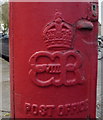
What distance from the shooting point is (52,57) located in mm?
1986

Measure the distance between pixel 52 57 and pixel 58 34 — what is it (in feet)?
0.55

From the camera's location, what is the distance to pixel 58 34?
6.47 ft

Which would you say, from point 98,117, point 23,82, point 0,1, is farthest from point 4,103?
point 0,1

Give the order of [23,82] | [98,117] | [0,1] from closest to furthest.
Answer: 1. [23,82]
2. [98,117]
3. [0,1]

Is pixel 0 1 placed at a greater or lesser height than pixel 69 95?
greater

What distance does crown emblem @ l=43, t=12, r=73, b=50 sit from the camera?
196cm

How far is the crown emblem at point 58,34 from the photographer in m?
1.96

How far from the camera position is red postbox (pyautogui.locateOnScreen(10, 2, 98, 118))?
1.98 metres

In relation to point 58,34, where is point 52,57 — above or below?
below

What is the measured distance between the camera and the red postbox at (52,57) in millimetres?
1980

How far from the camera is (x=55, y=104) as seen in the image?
207 centimetres

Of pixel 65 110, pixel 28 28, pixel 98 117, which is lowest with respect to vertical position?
pixel 98 117

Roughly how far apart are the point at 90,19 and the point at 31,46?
0.49 metres

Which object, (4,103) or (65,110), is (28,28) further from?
(4,103)
